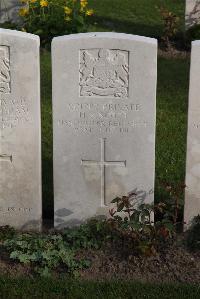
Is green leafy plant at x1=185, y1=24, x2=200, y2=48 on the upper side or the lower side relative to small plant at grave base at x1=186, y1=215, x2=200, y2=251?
upper

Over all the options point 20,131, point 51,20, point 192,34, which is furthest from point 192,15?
point 20,131

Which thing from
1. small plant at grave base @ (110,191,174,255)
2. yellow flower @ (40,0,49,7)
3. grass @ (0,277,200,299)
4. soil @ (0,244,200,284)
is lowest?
grass @ (0,277,200,299)

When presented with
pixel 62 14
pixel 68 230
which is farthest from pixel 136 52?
pixel 62 14

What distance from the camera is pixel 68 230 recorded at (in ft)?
20.7

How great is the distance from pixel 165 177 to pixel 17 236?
1.88 m

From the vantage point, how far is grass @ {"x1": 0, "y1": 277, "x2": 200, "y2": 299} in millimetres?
5625

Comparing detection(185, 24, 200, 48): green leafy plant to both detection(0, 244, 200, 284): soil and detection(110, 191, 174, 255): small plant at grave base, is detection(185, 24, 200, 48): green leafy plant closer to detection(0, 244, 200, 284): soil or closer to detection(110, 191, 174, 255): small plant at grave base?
detection(110, 191, 174, 255): small plant at grave base

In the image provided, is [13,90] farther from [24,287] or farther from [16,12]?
[16,12]

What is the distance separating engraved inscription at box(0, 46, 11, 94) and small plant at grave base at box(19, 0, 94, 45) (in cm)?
554


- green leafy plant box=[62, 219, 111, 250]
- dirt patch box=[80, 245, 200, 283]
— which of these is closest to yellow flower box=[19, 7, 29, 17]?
green leafy plant box=[62, 219, 111, 250]

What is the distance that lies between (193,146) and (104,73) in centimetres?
98

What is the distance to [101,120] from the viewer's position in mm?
6176

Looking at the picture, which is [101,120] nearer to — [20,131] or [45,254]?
[20,131]

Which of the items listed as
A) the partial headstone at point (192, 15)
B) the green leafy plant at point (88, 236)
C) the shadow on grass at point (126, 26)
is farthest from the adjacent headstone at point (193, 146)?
the shadow on grass at point (126, 26)
